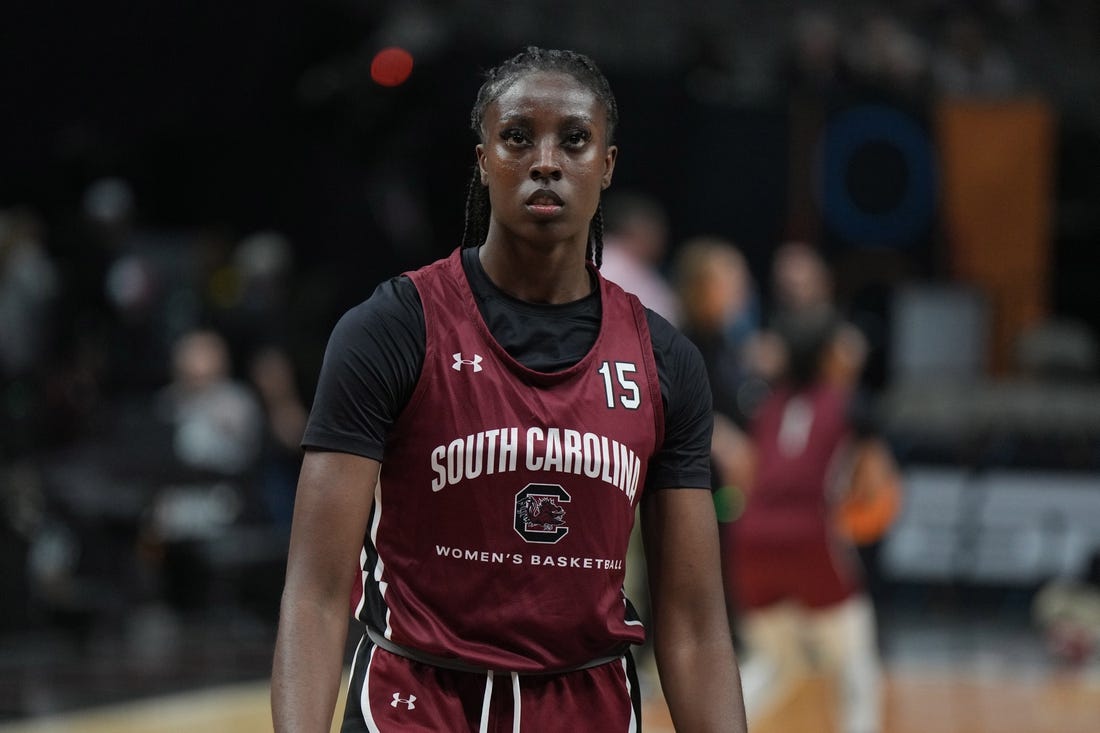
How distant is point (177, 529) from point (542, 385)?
7.99 metres

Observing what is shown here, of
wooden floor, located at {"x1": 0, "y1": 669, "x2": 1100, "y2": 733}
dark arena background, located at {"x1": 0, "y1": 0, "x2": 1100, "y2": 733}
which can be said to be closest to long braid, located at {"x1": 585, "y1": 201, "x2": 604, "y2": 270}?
wooden floor, located at {"x1": 0, "y1": 669, "x2": 1100, "y2": 733}

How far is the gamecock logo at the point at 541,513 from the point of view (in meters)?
2.67

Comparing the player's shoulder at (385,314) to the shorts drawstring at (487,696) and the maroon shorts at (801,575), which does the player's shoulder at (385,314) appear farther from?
the maroon shorts at (801,575)

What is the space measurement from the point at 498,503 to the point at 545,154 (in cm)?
55

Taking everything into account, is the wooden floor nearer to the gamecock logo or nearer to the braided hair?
the braided hair

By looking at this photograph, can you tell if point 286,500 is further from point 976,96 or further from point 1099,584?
point 976,96

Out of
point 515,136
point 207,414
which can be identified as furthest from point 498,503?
point 207,414

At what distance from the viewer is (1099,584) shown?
10.6 meters

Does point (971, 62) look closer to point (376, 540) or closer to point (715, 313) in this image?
point (715, 313)

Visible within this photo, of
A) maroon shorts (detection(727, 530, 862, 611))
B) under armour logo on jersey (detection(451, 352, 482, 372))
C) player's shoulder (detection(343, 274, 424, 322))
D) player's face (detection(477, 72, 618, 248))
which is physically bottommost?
maroon shorts (detection(727, 530, 862, 611))

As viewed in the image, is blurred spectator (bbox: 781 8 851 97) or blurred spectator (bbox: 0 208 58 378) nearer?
blurred spectator (bbox: 0 208 58 378)

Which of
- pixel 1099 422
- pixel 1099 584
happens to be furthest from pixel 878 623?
pixel 1099 422

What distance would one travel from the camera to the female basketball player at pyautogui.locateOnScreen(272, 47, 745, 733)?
8.64 feet

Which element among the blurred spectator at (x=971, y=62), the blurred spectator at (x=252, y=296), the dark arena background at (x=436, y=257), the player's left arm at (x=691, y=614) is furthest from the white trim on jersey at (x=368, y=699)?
the blurred spectator at (x=971, y=62)
